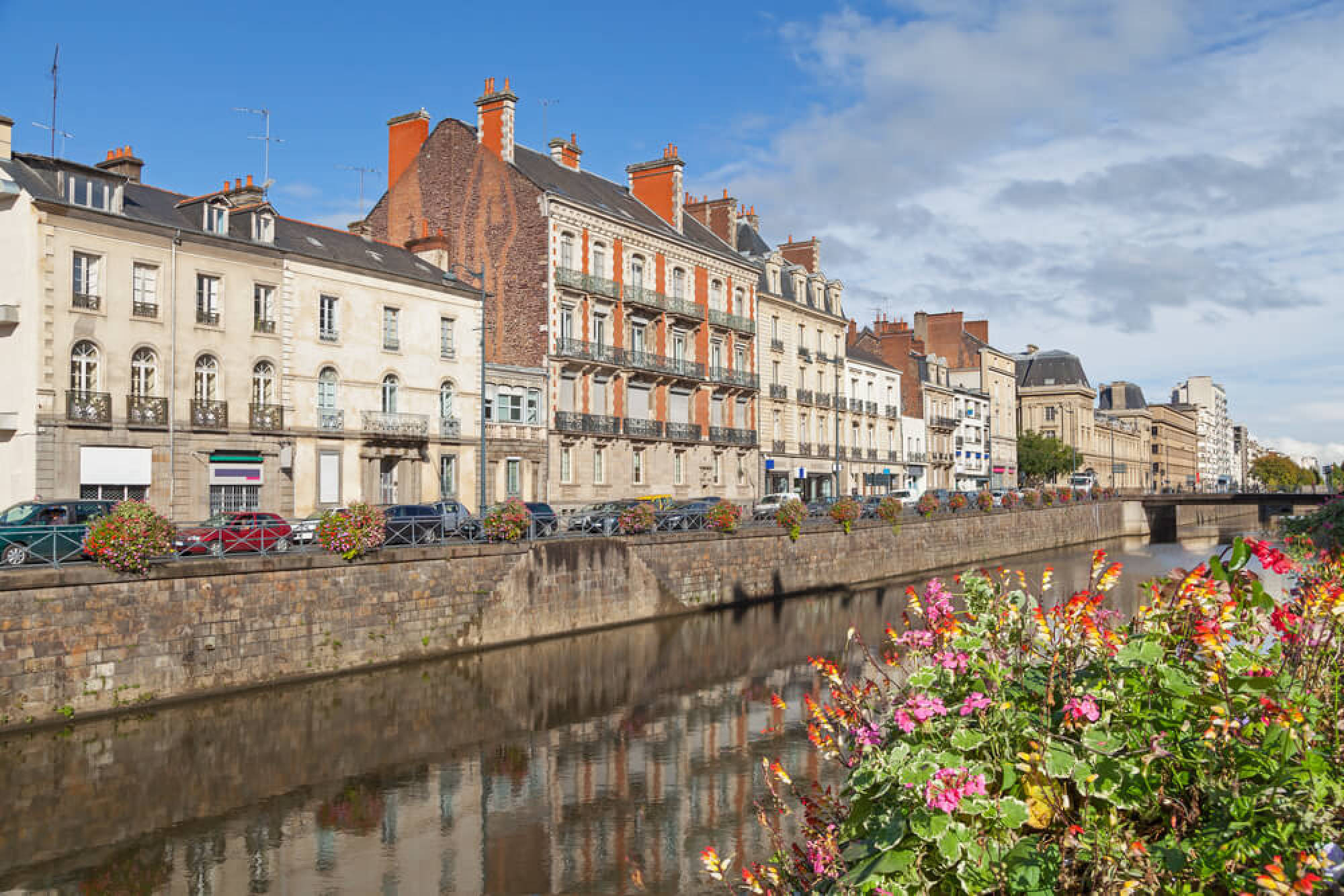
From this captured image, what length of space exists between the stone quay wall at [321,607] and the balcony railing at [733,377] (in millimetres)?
15943

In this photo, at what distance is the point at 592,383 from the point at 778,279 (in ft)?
60.2

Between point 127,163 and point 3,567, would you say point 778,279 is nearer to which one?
point 127,163

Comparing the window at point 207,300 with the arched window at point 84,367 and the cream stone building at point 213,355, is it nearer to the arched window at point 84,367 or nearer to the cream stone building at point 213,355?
the cream stone building at point 213,355

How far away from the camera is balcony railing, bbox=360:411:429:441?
1416 inches

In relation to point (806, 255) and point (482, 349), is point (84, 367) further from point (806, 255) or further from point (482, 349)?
point (806, 255)

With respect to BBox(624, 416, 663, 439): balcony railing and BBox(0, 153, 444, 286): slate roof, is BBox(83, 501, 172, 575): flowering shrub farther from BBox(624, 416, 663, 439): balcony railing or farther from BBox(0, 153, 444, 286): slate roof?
BBox(624, 416, 663, 439): balcony railing

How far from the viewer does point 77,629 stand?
57.5 ft

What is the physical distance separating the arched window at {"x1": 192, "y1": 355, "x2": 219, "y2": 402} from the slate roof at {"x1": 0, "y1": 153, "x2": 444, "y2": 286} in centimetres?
354

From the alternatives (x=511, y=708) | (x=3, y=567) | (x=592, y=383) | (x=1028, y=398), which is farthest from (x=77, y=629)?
(x=1028, y=398)

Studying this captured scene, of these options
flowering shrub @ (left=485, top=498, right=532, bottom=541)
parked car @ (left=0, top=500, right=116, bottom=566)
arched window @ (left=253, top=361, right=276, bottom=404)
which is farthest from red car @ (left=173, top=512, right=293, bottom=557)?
arched window @ (left=253, top=361, right=276, bottom=404)

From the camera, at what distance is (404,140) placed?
47.6m

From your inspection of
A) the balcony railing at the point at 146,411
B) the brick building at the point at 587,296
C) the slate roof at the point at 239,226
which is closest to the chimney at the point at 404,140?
the brick building at the point at 587,296

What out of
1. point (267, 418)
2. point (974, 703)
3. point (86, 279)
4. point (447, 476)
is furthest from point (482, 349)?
point (974, 703)

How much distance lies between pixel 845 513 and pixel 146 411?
2396 centimetres
